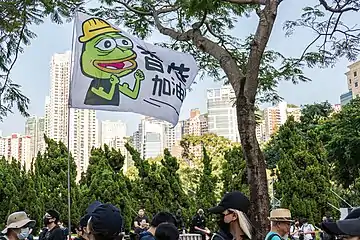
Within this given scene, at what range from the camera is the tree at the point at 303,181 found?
56.0ft

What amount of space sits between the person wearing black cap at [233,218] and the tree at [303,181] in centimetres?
1387

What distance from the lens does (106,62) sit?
6762 mm

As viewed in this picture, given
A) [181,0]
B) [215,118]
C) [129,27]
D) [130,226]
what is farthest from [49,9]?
[215,118]

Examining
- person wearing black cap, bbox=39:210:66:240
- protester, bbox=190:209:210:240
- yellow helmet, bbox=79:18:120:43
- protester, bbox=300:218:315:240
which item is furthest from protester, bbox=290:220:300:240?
yellow helmet, bbox=79:18:120:43

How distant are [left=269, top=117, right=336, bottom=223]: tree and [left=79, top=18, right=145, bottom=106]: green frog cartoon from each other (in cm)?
1138

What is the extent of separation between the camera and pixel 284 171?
1758 cm

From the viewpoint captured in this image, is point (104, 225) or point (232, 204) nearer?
point (104, 225)

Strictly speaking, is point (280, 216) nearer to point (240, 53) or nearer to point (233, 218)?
point (233, 218)

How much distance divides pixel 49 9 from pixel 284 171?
12.0m

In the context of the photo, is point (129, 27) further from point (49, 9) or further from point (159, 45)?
point (49, 9)

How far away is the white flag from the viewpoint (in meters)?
6.37

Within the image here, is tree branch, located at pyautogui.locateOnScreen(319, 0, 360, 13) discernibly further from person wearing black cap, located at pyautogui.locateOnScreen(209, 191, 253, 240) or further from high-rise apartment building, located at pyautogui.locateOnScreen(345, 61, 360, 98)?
high-rise apartment building, located at pyautogui.locateOnScreen(345, 61, 360, 98)

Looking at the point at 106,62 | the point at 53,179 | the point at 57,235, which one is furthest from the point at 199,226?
the point at 53,179

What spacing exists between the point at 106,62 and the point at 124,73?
0.29 metres
